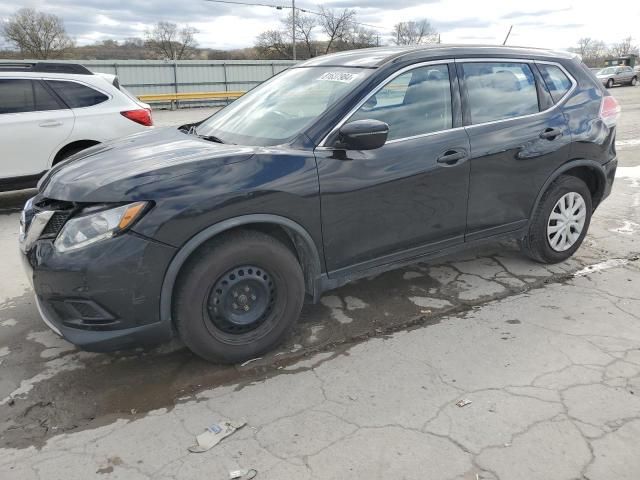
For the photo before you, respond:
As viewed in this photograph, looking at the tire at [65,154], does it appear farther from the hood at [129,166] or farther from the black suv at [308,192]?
the hood at [129,166]

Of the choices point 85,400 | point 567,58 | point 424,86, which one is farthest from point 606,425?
point 567,58

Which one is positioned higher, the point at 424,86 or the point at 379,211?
the point at 424,86

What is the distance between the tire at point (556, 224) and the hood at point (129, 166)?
254 centimetres

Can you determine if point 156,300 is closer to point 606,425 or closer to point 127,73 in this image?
point 606,425

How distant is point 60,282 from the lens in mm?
2703

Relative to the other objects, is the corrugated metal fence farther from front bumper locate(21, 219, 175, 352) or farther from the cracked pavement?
front bumper locate(21, 219, 175, 352)

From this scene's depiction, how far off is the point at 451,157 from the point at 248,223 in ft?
5.01

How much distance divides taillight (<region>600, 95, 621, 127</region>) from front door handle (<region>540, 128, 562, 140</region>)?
599 millimetres

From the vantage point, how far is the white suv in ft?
20.9

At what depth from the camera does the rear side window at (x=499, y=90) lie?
12.6 feet

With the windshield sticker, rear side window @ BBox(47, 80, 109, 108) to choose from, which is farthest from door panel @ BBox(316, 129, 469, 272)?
rear side window @ BBox(47, 80, 109, 108)

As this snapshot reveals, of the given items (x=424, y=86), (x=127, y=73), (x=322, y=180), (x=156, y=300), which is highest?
(x=127, y=73)

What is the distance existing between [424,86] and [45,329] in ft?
10.1

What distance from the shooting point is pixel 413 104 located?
362 centimetres
